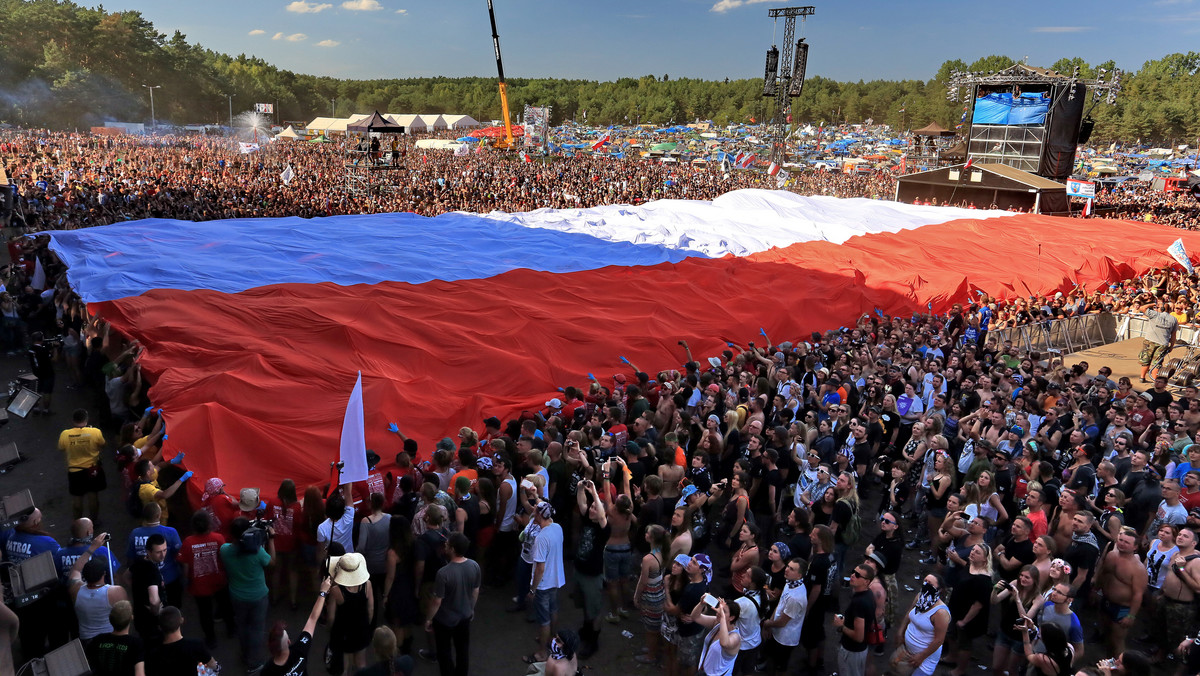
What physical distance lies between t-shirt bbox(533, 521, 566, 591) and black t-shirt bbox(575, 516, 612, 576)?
213 mm

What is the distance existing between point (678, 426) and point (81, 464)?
6611mm

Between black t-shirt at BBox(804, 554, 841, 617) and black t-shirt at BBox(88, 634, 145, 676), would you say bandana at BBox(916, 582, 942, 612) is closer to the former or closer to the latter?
black t-shirt at BBox(804, 554, 841, 617)

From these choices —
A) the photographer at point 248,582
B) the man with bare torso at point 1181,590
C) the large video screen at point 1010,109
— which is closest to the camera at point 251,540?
the photographer at point 248,582

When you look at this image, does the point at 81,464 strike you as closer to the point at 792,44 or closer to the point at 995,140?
the point at 995,140

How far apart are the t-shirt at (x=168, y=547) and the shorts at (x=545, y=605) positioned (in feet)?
9.92

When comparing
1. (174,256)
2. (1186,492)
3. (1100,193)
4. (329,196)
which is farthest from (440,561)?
(1100,193)

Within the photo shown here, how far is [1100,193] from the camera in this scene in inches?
1620

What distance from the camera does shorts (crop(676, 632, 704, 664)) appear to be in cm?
533

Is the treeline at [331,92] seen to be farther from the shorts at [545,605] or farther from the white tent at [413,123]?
the shorts at [545,605]

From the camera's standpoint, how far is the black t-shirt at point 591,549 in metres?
6.13

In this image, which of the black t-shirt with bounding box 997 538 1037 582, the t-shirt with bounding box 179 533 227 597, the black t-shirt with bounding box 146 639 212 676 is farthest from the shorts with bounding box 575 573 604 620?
the black t-shirt with bounding box 997 538 1037 582

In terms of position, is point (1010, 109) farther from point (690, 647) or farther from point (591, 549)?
point (690, 647)

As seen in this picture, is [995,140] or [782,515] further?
[995,140]

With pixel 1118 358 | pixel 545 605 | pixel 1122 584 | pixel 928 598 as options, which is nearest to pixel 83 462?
pixel 545 605
